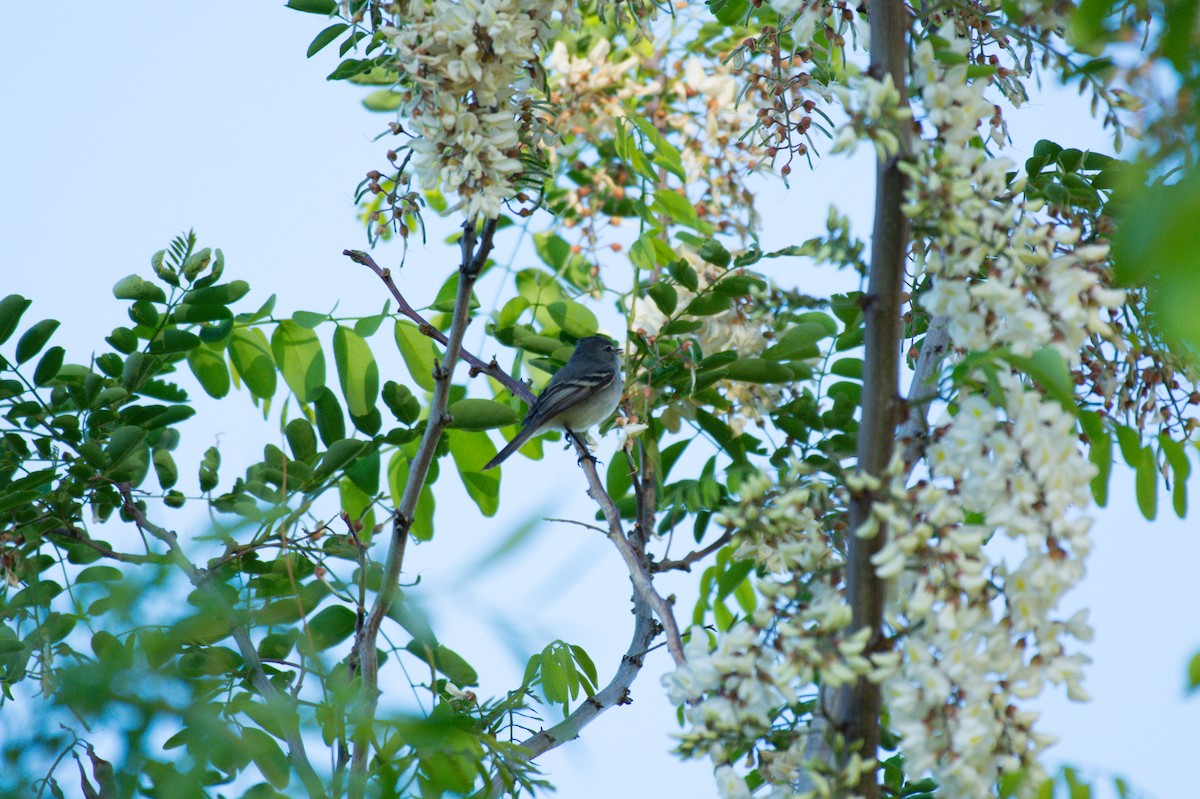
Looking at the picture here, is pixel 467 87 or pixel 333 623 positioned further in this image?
pixel 333 623

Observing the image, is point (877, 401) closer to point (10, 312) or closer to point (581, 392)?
point (10, 312)

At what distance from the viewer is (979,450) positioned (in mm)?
1531

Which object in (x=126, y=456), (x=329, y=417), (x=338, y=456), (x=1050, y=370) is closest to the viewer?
(x=1050, y=370)

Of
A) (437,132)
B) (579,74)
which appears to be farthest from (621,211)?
(437,132)

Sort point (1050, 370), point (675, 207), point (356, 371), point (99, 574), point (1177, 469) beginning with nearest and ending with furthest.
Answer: point (1050, 370) → point (1177, 469) → point (99, 574) → point (356, 371) → point (675, 207)

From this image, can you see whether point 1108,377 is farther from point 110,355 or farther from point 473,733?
point 110,355

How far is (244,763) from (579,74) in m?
3.79

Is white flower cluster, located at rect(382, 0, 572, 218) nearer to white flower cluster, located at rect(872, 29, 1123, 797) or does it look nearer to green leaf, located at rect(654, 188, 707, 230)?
white flower cluster, located at rect(872, 29, 1123, 797)

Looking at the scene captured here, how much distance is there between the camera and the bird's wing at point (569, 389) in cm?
515

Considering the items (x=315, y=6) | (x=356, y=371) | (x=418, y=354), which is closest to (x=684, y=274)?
(x=418, y=354)

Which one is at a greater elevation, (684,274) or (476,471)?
(684,274)

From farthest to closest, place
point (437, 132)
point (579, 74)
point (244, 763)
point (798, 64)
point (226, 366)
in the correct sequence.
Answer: point (579, 74), point (226, 366), point (798, 64), point (437, 132), point (244, 763)

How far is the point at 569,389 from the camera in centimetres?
593

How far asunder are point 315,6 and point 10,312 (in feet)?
3.88
